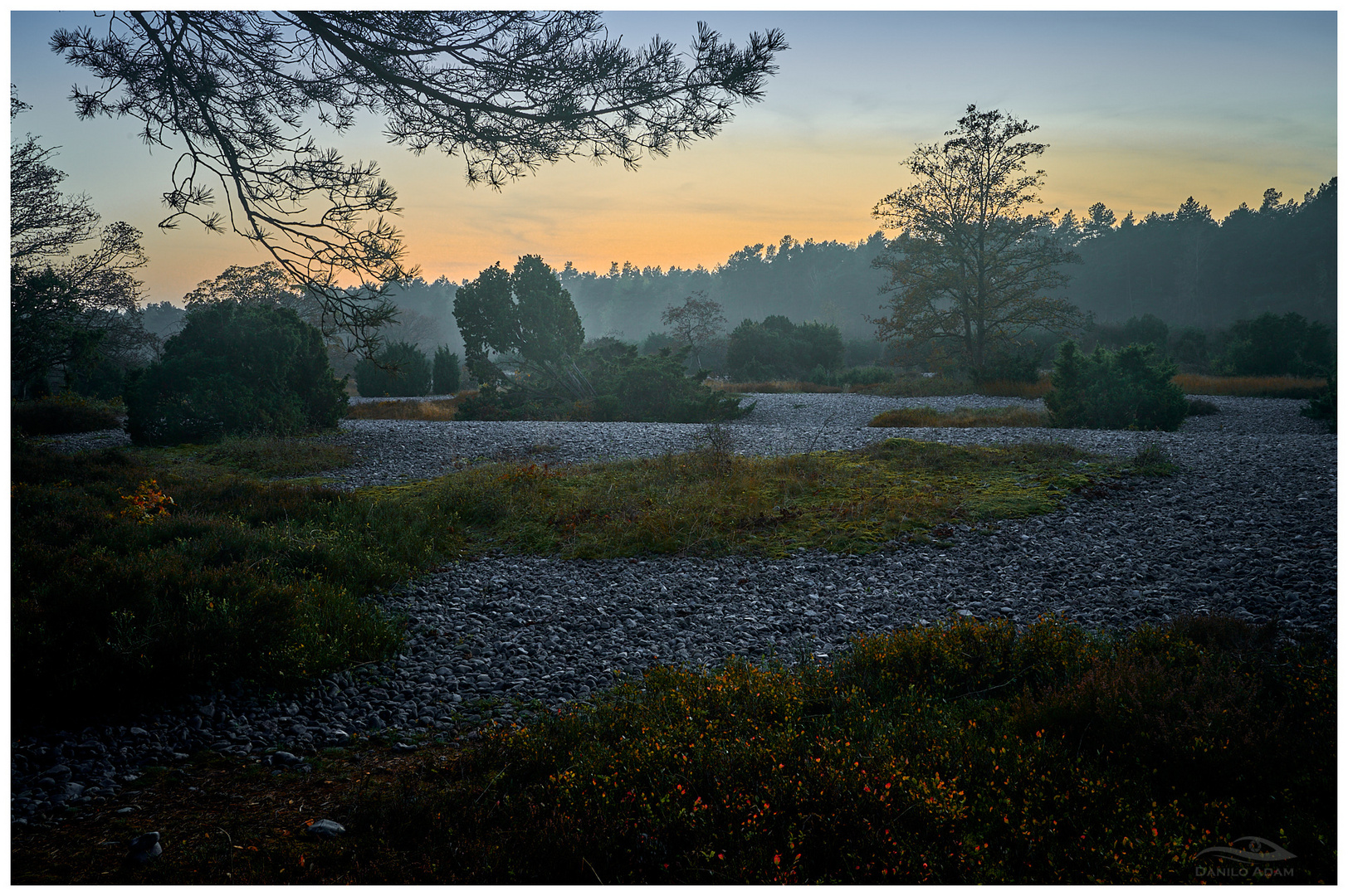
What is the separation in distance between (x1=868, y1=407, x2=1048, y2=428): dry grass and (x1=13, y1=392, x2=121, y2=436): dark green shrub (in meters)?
20.1

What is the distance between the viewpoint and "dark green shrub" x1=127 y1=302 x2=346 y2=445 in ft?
42.5

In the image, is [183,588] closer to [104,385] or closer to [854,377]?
[104,385]

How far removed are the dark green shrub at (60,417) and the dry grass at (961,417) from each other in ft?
66.0

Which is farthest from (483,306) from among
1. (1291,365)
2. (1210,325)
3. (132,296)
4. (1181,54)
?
(1210,325)

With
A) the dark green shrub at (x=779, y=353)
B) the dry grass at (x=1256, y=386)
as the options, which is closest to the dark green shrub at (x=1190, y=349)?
the dry grass at (x=1256, y=386)

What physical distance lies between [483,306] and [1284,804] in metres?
20.3

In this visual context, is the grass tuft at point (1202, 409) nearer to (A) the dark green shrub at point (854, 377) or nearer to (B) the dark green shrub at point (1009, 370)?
(B) the dark green shrub at point (1009, 370)

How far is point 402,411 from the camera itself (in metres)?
20.5

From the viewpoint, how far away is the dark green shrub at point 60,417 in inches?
590

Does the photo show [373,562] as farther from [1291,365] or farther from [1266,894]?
[1291,365]

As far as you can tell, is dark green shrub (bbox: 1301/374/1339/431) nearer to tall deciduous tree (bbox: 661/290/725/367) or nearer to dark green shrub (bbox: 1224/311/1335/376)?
dark green shrub (bbox: 1224/311/1335/376)

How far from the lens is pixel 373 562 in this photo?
5.98 meters

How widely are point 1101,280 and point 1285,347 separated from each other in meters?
35.9

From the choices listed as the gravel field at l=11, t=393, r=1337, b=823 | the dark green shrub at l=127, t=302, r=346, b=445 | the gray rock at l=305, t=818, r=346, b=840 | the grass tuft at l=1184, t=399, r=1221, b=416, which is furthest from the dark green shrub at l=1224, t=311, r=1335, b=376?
→ the dark green shrub at l=127, t=302, r=346, b=445
